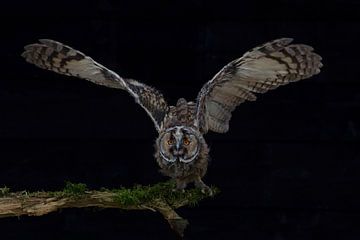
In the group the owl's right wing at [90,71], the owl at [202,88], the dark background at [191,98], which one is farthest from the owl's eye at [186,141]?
the dark background at [191,98]

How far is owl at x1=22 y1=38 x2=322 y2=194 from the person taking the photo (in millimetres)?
1790

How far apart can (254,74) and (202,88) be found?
113 millimetres

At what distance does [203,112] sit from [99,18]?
71 centimetres

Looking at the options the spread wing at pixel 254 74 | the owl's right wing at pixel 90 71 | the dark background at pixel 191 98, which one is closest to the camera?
the spread wing at pixel 254 74

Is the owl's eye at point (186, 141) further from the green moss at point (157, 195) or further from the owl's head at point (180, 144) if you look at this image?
the green moss at point (157, 195)

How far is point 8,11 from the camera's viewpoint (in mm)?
2496

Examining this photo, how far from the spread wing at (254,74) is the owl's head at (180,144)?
53 mm

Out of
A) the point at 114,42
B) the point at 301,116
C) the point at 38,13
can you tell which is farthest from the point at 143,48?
the point at 301,116

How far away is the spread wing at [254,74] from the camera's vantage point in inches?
69.5

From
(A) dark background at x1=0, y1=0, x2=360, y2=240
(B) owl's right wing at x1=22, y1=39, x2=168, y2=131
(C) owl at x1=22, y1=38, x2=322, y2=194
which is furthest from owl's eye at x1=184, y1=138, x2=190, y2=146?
(A) dark background at x1=0, y1=0, x2=360, y2=240

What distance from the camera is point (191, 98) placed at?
2.49 meters

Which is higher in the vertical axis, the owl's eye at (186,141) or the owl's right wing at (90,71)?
the owl's right wing at (90,71)

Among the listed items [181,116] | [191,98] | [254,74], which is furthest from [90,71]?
[191,98]

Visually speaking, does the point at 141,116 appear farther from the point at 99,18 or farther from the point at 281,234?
the point at 281,234
